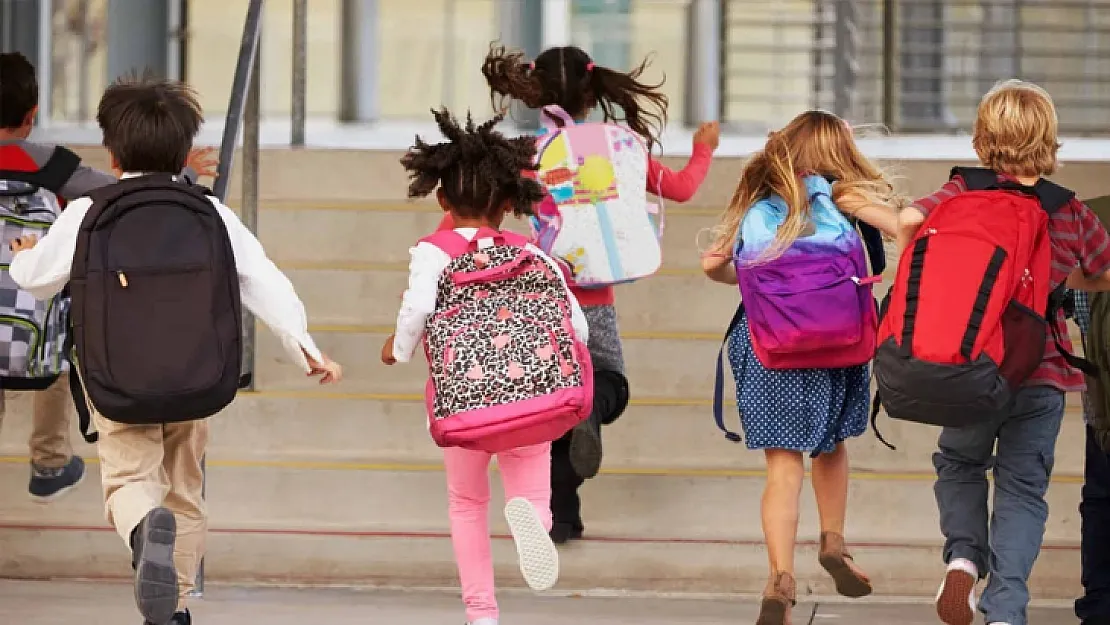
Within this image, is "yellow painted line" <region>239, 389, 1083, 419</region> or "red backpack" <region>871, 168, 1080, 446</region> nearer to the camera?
"red backpack" <region>871, 168, 1080, 446</region>

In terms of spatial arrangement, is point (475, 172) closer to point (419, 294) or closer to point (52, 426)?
point (419, 294)

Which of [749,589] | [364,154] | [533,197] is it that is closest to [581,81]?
[533,197]

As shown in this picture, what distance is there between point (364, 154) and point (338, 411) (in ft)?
5.71

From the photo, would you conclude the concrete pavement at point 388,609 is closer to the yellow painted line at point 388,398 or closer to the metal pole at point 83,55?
the yellow painted line at point 388,398

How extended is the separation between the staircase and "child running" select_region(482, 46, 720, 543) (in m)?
0.20

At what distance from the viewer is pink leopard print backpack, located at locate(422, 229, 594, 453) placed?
4.29 metres

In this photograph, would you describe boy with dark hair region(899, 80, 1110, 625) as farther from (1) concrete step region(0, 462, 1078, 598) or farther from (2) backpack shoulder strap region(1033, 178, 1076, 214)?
(1) concrete step region(0, 462, 1078, 598)

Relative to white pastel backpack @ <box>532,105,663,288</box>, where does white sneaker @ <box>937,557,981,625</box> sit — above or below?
below

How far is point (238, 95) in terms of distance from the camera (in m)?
6.27

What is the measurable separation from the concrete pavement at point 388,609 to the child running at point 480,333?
682 mm

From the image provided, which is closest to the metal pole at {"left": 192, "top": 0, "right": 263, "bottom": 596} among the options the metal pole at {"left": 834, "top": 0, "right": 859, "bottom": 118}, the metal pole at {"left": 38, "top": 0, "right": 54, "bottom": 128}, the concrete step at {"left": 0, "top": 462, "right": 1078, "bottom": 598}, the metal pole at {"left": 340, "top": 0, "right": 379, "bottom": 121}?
the concrete step at {"left": 0, "top": 462, "right": 1078, "bottom": 598}

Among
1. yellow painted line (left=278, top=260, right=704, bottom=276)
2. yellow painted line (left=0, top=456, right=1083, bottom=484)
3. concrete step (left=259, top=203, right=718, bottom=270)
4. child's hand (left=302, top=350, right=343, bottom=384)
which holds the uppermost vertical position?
concrete step (left=259, top=203, right=718, bottom=270)

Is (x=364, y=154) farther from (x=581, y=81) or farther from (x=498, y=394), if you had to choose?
(x=498, y=394)

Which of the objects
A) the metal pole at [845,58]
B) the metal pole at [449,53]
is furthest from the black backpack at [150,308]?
the metal pole at [449,53]
